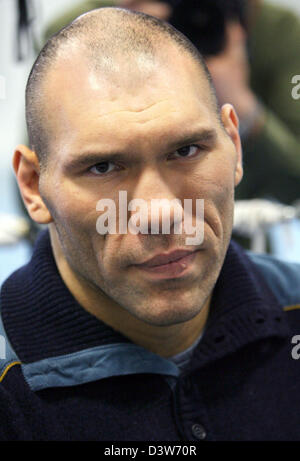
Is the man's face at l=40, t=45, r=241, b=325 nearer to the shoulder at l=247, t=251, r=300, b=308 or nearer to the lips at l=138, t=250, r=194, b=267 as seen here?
the lips at l=138, t=250, r=194, b=267

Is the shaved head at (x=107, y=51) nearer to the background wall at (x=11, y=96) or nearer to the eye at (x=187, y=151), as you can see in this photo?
the eye at (x=187, y=151)

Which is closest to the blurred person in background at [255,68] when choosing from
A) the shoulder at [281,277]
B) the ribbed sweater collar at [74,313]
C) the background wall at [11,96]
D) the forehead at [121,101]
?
the background wall at [11,96]

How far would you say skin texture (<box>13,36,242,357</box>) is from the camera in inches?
26.9

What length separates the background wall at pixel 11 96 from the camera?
1657 mm

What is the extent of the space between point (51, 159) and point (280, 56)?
1.09m

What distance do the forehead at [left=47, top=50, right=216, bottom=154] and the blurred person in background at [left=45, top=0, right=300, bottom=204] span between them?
2.73 feet

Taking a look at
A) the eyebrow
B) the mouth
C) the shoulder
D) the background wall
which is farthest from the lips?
the background wall

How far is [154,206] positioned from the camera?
676 millimetres

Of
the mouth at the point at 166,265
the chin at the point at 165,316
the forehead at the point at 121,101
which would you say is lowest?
the chin at the point at 165,316

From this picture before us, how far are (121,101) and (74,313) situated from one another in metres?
0.28

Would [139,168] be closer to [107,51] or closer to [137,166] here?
[137,166]

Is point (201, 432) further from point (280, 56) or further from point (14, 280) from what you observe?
point (280, 56)

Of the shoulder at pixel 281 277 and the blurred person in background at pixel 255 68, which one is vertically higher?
the blurred person in background at pixel 255 68

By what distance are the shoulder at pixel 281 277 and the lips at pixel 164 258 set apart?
0.27 meters
